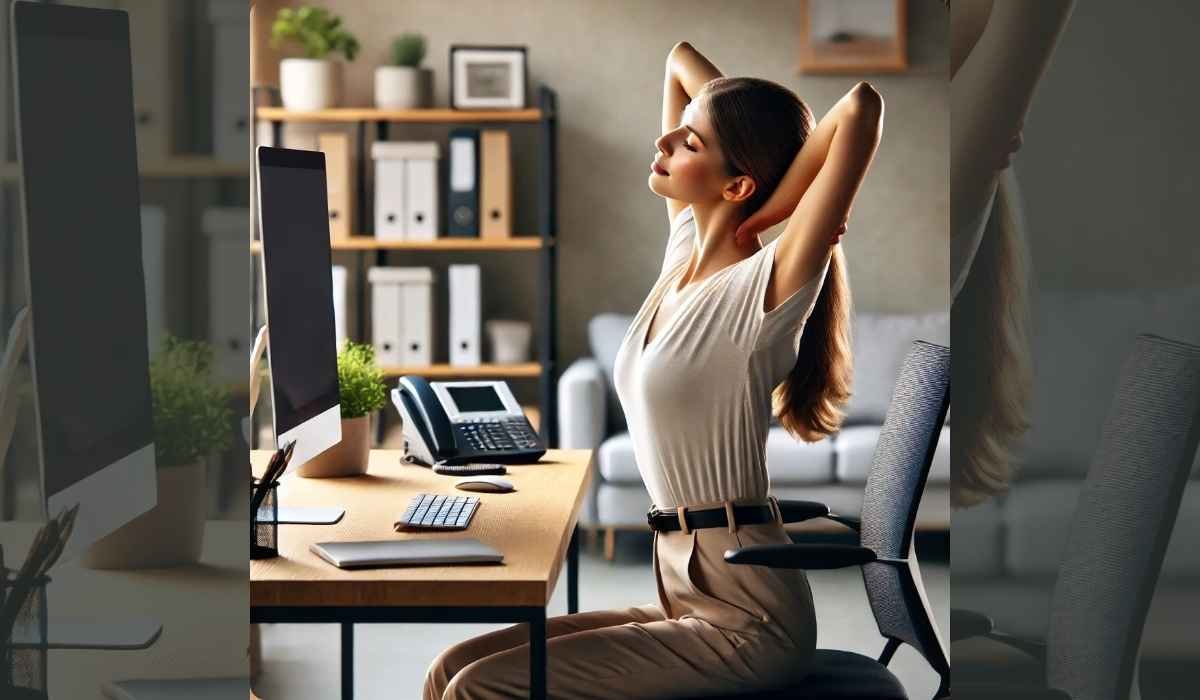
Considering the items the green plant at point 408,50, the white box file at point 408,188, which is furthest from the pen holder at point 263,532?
the green plant at point 408,50

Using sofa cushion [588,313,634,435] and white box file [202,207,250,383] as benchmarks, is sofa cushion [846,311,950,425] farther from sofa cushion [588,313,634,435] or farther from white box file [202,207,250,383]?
white box file [202,207,250,383]

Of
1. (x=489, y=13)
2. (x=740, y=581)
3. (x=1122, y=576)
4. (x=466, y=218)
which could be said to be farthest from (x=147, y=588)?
(x=489, y=13)

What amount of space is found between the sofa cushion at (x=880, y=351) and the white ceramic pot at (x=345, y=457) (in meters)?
2.81

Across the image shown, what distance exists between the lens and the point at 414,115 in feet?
15.5

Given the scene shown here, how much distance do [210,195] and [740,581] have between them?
1172 mm

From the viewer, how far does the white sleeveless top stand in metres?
1.63

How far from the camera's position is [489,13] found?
16.7 ft

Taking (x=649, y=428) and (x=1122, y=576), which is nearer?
(x=1122, y=576)

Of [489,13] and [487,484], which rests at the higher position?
[489,13]

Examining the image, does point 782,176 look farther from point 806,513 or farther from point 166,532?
point 166,532

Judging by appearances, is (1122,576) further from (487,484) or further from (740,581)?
(487,484)

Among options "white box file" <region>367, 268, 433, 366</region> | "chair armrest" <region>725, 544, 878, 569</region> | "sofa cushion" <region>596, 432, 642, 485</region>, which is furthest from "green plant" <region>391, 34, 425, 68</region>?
"chair armrest" <region>725, 544, 878, 569</region>

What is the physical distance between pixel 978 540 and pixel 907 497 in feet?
3.80

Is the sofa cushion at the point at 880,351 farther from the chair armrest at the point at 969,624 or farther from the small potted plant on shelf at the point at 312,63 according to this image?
the chair armrest at the point at 969,624
